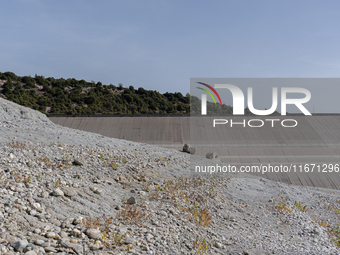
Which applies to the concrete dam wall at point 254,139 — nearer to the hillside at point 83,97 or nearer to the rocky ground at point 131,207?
the rocky ground at point 131,207

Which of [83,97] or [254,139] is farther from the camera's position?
[83,97]

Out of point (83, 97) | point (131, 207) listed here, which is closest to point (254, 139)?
point (131, 207)

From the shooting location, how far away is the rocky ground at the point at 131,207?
4.86m

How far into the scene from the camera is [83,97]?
51812 millimetres

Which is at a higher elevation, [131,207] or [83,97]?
[83,97]

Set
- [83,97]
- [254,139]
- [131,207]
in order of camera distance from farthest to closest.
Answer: [83,97], [254,139], [131,207]

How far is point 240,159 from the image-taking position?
22.2 metres

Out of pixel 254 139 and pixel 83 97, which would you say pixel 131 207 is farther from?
pixel 83 97

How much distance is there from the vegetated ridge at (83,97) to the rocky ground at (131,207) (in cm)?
3726

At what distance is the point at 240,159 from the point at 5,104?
1575cm

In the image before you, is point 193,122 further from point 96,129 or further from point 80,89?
point 80,89

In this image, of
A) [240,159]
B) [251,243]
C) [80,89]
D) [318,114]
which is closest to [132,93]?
[80,89]

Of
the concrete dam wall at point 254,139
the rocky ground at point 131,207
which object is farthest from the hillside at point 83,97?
the rocky ground at point 131,207

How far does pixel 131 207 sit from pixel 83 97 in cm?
4795
